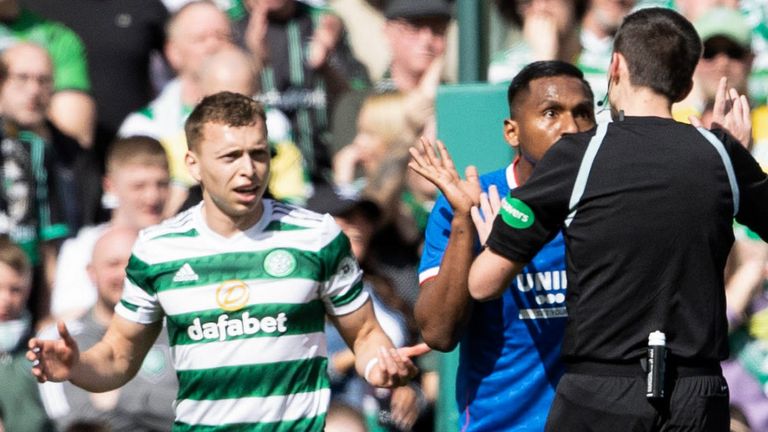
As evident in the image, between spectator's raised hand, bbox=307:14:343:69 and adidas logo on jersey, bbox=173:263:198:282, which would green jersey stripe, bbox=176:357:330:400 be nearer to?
adidas logo on jersey, bbox=173:263:198:282

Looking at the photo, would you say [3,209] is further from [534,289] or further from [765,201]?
[765,201]

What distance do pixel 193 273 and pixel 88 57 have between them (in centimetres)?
361

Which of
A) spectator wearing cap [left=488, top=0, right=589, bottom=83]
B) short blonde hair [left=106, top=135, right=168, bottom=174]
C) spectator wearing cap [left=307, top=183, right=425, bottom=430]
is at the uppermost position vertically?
spectator wearing cap [left=488, top=0, right=589, bottom=83]

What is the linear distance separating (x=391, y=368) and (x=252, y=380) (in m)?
0.48

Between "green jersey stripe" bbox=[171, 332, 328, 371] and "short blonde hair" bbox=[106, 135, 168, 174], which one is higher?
"green jersey stripe" bbox=[171, 332, 328, 371]

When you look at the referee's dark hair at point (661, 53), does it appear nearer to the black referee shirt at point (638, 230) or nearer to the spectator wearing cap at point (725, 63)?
the black referee shirt at point (638, 230)

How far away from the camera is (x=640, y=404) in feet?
14.0

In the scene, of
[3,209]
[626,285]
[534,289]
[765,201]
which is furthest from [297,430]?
A: [3,209]

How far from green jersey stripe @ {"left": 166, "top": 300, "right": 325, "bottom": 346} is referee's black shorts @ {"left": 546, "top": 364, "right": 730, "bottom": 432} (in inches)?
40.9

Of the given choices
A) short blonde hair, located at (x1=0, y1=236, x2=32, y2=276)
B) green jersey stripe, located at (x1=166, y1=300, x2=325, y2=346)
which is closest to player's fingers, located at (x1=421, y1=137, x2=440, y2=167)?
green jersey stripe, located at (x1=166, y1=300, x2=325, y2=346)

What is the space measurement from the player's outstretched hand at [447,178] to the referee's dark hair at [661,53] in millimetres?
646

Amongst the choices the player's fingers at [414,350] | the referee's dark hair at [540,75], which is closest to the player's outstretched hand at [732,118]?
the referee's dark hair at [540,75]

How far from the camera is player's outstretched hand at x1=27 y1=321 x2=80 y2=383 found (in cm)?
495

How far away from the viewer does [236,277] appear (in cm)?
502
